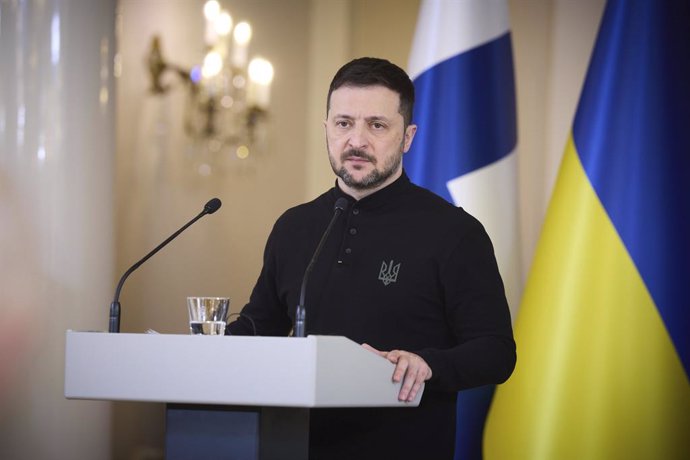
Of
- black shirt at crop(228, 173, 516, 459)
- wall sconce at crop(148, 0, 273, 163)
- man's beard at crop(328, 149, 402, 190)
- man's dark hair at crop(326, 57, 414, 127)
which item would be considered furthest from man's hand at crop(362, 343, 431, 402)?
wall sconce at crop(148, 0, 273, 163)

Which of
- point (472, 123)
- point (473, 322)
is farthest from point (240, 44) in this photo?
point (473, 322)

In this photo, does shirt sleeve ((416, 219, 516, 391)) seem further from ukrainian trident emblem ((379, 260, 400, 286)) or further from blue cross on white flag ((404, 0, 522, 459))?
blue cross on white flag ((404, 0, 522, 459))

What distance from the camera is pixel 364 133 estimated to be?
2.10m

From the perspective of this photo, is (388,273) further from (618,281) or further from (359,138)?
(618,281)

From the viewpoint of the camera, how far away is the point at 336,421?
1942 mm

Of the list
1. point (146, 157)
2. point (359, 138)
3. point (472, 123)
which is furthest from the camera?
point (146, 157)

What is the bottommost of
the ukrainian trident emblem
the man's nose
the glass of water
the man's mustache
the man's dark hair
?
the glass of water

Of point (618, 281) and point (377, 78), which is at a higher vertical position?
point (377, 78)

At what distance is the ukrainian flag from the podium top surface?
139 centimetres

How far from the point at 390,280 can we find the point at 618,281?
1085 mm

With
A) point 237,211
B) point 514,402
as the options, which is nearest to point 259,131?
point 237,211

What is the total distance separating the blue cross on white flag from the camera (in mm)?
3271

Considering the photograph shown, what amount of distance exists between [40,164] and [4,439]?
102 cm

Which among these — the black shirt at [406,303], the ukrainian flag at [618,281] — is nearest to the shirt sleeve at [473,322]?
the black shirt at [406,303]
